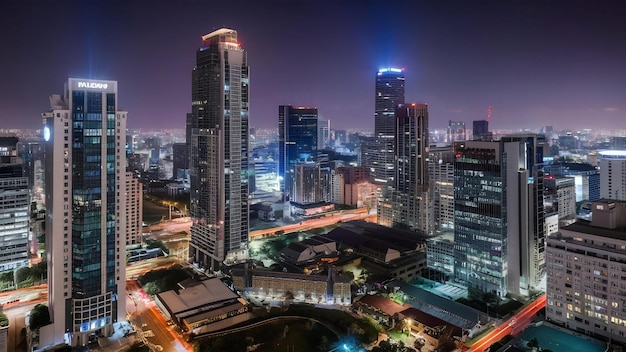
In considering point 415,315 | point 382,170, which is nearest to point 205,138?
point 415,315

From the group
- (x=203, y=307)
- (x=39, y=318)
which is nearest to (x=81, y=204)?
(x=39, y=318)

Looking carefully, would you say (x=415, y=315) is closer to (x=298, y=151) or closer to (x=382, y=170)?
(x=382, y=170)

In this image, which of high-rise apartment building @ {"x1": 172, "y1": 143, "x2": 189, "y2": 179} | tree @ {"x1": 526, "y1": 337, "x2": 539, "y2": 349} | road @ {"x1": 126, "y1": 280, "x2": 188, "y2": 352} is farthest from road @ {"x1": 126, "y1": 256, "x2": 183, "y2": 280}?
high-rise apartment building @ {"x1": 172, "y1": 143, "x2": 189, "y2": 179}

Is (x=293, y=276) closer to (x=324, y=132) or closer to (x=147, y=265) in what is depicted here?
(x=147, y=265)

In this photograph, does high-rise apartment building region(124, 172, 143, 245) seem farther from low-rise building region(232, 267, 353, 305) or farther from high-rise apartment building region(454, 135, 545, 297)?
high-rise apartment building region(454, 135, 545, 297)

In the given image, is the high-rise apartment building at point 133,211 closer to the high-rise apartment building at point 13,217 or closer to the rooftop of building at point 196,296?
the high-rise apartment building at point 13,217
